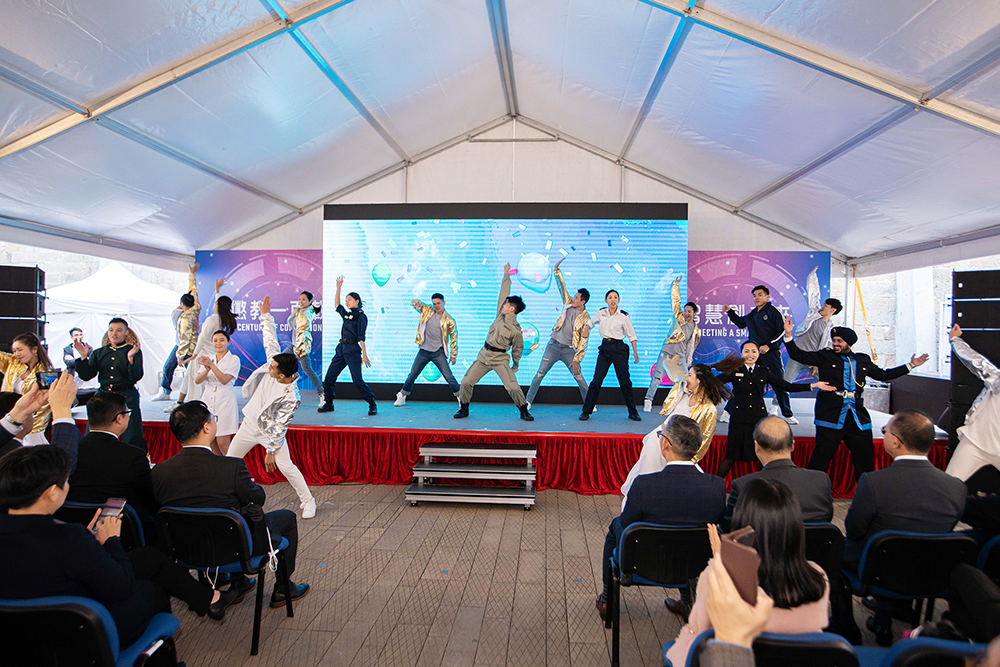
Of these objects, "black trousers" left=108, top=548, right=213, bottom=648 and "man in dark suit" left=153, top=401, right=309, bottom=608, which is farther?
"man in dark suit" left=153, top=401, right=309, bottom=608

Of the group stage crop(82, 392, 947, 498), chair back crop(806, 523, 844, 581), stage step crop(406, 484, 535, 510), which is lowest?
stage step crop(406, 484, 535, 510)

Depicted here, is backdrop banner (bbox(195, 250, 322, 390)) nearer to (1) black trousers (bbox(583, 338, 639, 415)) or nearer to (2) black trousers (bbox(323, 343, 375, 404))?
(2) black trousers (bbox(323, 343, 375, 404))

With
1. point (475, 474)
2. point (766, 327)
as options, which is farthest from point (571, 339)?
point (475, 474)

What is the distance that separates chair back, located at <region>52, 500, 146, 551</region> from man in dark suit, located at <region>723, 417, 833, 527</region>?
2542 mm

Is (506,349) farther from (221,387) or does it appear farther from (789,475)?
(789,475)

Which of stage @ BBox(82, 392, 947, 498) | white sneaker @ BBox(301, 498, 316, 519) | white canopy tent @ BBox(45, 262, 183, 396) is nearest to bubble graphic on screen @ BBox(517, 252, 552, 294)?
stage @ BBox(82, 392, 947, 498)

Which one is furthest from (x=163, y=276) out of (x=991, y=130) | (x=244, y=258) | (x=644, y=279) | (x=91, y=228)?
(x=991, y=130)

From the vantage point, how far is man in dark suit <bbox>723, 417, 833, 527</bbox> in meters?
2.06

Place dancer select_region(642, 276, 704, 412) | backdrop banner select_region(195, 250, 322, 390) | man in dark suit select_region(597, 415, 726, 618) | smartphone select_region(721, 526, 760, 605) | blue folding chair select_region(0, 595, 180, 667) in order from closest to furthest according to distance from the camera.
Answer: smartphone select_region(721, 526, 760, 605)
blue folding chair select_region(0, 595, 180, 667)
man in dark suit select_region(597, 415, 726, 618)
dancer select_region(642, 276, 704, 412)
backdrop banner select_region(195, 250, 322, 390)

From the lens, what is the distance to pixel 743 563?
1007mm

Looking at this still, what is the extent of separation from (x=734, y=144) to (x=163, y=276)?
651 inches

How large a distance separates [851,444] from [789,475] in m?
2.23

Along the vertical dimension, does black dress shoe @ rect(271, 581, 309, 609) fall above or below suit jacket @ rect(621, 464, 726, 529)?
below

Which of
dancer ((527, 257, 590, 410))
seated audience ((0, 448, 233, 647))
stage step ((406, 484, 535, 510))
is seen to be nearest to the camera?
seated audience ((0, 448, 233, 647))
